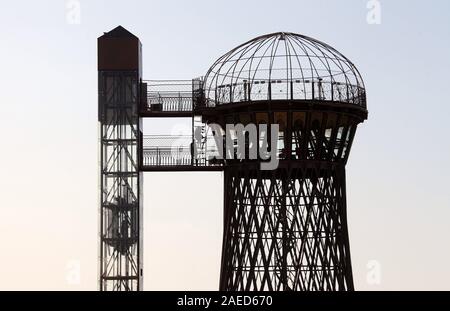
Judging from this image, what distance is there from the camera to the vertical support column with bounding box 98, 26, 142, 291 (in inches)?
3383

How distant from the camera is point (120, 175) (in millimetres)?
86125

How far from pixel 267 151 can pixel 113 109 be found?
1098 cm

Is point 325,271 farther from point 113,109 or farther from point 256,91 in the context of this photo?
point 113,109

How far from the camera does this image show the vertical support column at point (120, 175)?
8594 cm

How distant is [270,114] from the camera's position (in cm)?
8006
